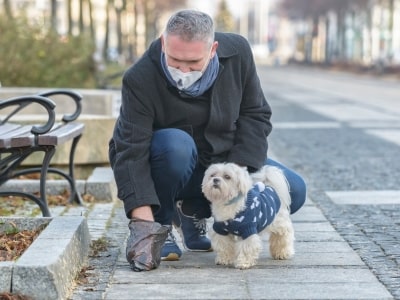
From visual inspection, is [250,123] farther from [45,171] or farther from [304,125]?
[304,125]

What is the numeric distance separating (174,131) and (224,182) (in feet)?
1.56

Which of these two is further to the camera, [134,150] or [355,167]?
[355,167]

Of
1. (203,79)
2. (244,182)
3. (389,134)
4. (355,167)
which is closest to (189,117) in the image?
(203,79)

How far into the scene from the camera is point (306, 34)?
110 metres

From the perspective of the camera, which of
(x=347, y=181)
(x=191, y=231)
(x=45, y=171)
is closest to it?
(x=191, y=231)

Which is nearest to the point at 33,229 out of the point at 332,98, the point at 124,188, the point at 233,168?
the point at 124,188

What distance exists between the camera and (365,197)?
848cm

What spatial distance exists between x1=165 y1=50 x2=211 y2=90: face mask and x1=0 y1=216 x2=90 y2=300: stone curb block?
915 millimetres

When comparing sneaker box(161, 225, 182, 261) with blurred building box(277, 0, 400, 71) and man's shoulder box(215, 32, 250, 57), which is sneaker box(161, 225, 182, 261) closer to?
man's shoulder box(215, 32, 250, 57)

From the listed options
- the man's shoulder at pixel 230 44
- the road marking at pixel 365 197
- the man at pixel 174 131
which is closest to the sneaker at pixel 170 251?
the man at pixel 174 131

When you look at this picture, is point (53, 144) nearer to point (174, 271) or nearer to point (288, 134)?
point (174, 271)

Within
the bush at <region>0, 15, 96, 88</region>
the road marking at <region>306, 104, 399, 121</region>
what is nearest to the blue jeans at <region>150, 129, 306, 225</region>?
the bush at <region>0, 15, 96, 88</region>

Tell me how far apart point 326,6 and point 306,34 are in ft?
98.2

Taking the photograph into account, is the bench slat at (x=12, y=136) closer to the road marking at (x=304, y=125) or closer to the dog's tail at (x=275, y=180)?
the dog's tail at (x=275, y=180)
